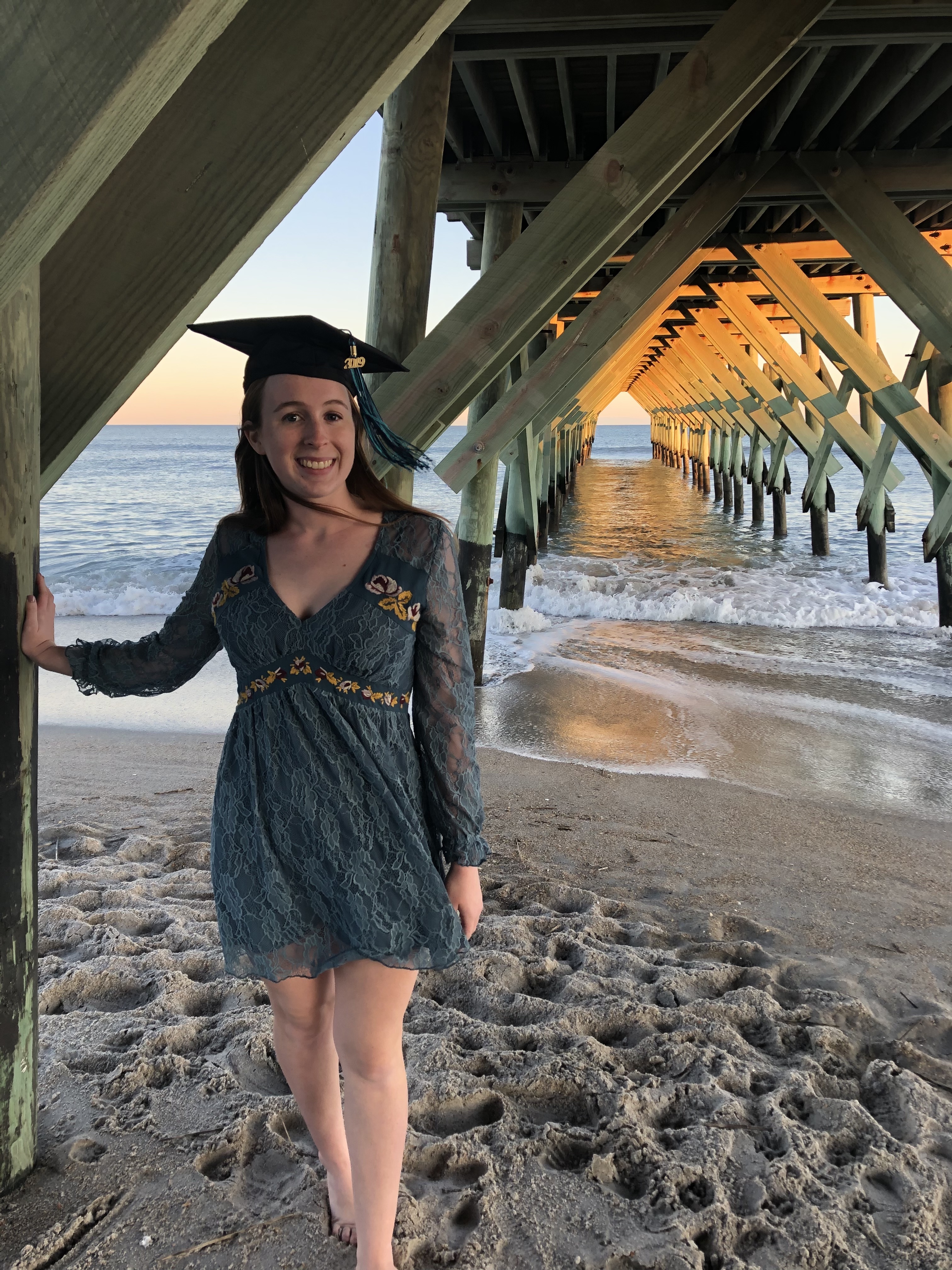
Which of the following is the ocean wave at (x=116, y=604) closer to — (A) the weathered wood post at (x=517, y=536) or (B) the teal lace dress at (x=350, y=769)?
(A) the weathered wood post at (x=517, y=536)

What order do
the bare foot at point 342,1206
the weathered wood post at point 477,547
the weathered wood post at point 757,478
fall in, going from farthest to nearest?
the weathered wood post at point 757,478, the weathered wood post at point 477,547, the bare foot at point 342,1206

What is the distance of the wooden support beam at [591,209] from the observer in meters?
3.20

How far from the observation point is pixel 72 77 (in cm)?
83

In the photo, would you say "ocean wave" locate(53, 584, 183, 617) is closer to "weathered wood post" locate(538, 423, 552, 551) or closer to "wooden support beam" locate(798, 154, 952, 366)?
"weathered wood post" locate(538, 423, 552, 551)

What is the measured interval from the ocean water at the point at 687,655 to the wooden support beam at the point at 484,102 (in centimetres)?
363

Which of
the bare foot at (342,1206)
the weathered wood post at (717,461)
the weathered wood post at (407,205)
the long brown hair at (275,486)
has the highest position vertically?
the weathered wood post at (717,461)

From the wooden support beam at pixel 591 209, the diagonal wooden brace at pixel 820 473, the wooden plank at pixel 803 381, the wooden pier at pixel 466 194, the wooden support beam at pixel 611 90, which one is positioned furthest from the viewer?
the diagonal wooden brace at pixel 820 473

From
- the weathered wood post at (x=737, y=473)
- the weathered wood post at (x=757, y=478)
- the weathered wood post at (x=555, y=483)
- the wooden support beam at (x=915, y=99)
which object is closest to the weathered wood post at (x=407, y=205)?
the wooden support beam at (x=915, y=99)

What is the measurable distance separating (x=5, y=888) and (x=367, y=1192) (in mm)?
796

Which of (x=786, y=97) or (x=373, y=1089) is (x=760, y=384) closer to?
(x=786, y=97)

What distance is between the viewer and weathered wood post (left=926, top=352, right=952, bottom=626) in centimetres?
923

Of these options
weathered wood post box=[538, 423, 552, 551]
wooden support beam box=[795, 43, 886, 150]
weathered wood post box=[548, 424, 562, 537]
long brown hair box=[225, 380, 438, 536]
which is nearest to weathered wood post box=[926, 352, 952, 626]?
wooden support beam box=[795, 43, 886, 150]

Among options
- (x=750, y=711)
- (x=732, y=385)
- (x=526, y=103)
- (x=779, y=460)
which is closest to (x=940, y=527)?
(x=750, y=711)

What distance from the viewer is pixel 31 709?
1710mm
